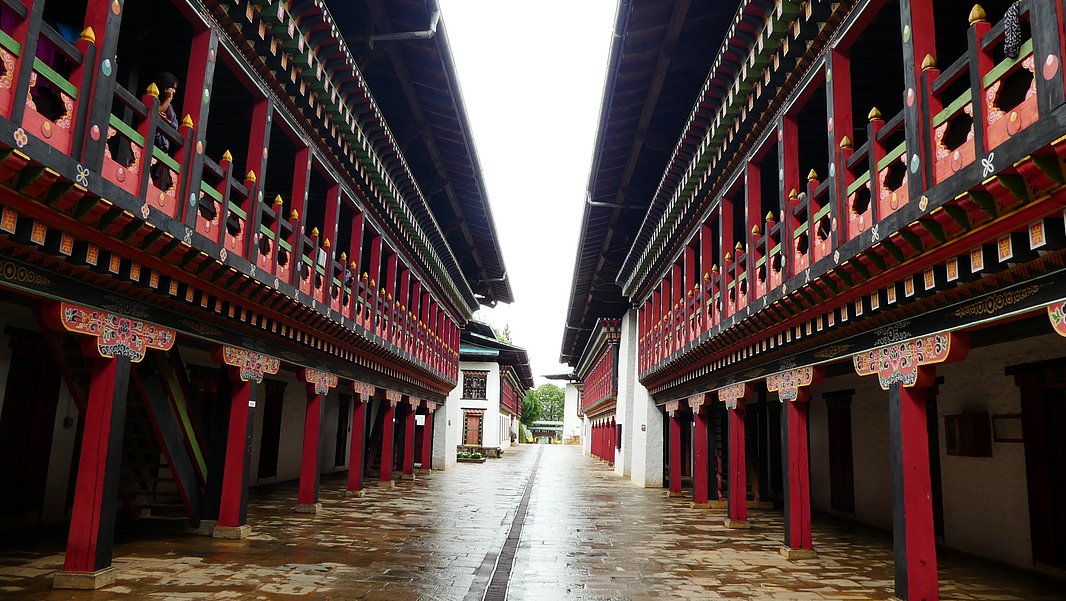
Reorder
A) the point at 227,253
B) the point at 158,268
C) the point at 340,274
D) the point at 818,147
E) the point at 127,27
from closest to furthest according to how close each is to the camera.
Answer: the point at 158,268 → the point at 227,253 → the point at 127,27 → the point at 818,147 → the point at 340,274

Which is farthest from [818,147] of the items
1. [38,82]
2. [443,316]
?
[443,316]

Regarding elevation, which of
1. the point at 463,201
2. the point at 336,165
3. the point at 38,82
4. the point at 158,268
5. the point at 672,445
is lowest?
the point at 672,445

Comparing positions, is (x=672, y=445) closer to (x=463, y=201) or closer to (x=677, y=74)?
(x=463, y=201)

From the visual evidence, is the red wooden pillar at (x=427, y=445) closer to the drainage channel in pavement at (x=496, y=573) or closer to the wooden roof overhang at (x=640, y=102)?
the wooden roof overhang at (x=640, y=102)

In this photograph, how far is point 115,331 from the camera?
6.55 meters

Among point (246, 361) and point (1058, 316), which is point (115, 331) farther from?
point (1058, 316)

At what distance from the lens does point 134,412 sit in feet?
29.5

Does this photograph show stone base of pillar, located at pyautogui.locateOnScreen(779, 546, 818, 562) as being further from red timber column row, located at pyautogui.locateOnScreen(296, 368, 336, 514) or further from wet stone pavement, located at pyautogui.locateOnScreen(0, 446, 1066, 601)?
red timber column row, located at pyautogui.locateOnScreen(296, 368, 336, 514)

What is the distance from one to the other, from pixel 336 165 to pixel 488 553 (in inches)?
267

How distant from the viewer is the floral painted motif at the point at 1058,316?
4355mm

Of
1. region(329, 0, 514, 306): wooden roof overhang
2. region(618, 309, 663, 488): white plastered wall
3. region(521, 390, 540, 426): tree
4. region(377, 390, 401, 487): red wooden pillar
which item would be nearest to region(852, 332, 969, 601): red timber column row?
region(329, 0, 514, 306): wooden roof overhang

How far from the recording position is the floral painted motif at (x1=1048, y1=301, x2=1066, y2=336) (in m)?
4.36

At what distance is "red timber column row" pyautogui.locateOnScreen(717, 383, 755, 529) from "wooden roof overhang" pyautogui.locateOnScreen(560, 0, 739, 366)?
17.8 feet

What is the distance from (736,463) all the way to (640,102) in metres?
6.73
